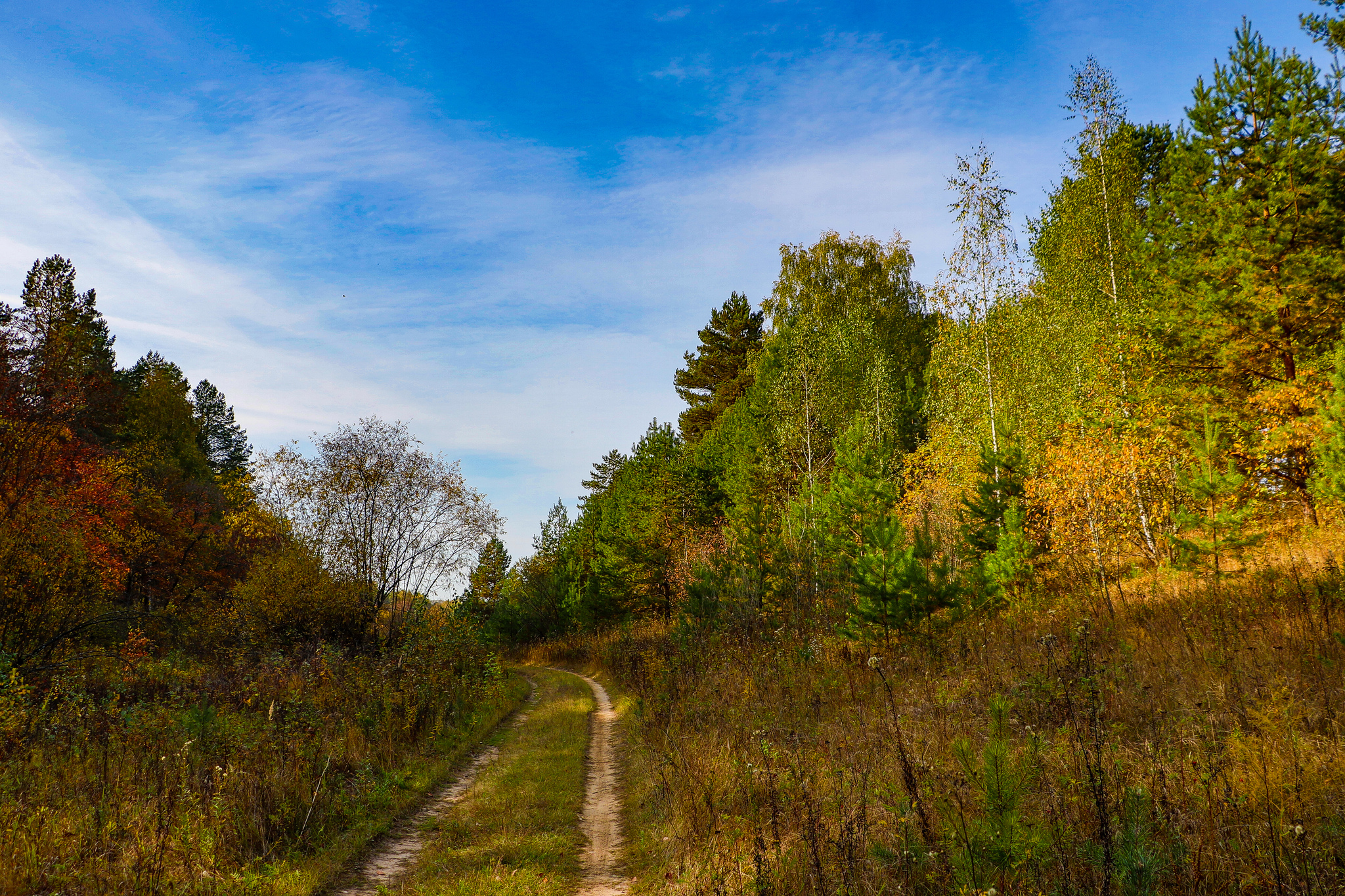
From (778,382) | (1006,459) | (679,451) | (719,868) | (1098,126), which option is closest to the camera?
(719,868)

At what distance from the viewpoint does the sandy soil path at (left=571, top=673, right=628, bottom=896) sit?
255 inches

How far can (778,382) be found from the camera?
30.5 meters

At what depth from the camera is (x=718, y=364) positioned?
49.5 metres

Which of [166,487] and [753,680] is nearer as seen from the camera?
[753,680]

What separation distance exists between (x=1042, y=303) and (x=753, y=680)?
64.0 ft

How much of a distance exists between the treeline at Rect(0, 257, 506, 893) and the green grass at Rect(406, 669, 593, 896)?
0.98 m

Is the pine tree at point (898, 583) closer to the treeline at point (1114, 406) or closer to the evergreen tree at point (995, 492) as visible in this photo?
the treeline at point (1114, 406)

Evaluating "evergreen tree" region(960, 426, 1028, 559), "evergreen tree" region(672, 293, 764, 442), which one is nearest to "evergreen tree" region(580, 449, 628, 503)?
"evergreen tree" region(672, 293, 764, 442)

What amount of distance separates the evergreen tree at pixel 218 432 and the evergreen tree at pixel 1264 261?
208 ft

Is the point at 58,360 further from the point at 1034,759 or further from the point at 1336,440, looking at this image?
the point at 1336,440

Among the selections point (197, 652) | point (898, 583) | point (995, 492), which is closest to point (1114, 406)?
point (995, 492)

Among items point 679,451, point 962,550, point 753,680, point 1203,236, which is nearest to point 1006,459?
point 962,550

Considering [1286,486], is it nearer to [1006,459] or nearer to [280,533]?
[1006,459]

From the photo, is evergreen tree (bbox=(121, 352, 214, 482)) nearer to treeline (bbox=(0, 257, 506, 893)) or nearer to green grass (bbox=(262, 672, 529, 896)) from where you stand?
treeline (bbox=(0, 257, 506, 893))
